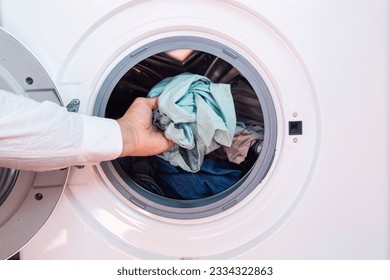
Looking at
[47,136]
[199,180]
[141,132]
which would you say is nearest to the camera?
[47,136]

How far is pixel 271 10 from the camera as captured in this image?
35.0 inches

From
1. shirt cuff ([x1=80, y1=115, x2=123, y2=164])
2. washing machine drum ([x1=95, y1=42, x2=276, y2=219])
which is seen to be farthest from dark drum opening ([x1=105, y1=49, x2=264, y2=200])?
shirt cuff ([x1=80, y1=115, x2=123, y2=164])

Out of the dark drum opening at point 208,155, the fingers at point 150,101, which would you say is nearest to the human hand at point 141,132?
the fingers at point 150,101

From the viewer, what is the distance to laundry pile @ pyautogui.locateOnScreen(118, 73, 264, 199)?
0.92 metres

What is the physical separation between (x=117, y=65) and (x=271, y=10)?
0.33m

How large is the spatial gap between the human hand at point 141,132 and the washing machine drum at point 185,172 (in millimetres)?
82

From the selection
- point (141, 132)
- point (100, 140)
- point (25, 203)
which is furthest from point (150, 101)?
point (25, 203)

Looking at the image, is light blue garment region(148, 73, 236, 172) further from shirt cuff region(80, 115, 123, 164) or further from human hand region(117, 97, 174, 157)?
shirt cuff region(80, 115, 123, 164)

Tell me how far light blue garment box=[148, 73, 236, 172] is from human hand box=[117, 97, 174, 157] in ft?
0.07

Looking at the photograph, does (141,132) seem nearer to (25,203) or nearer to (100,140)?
(100,140)

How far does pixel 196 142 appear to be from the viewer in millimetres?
963

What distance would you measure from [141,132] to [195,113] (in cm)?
12
